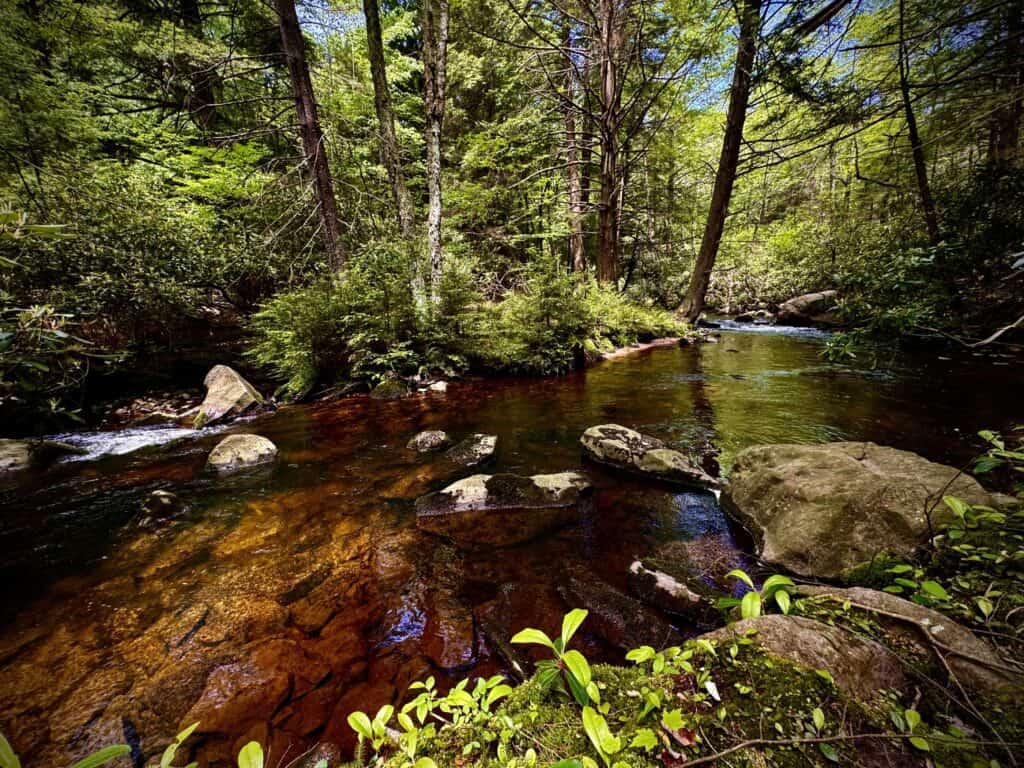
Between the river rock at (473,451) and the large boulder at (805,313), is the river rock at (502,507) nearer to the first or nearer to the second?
the river rock at (473,451)

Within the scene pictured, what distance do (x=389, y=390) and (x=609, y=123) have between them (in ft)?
29.2

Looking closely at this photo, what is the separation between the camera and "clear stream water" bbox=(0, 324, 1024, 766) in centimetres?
190

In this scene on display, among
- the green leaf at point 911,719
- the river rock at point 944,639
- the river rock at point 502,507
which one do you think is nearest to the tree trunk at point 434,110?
the river rock at point 502,507

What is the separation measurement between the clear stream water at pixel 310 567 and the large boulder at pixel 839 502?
0.29 metres

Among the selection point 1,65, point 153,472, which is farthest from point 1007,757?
point 1,65

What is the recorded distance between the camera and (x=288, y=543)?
10.2 ft

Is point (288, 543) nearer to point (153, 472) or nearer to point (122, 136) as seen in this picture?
point (153, 472)

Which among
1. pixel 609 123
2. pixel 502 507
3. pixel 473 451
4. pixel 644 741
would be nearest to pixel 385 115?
pixel 609 123

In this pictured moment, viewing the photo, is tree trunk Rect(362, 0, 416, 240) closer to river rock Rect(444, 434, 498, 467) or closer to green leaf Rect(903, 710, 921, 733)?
river rock Rect(444, 434, 498, 467)

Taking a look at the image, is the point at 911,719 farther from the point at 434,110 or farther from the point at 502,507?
the point at 434,110

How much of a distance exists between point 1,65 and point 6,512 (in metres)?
9.73

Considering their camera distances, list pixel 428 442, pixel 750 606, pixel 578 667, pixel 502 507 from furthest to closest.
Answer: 1. pixel 428 442
2. pixel 502 507
3. pixel 750 606
4. pixel 578 667

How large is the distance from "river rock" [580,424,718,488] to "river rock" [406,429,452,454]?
179 centimetres

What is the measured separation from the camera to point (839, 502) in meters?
2.54
